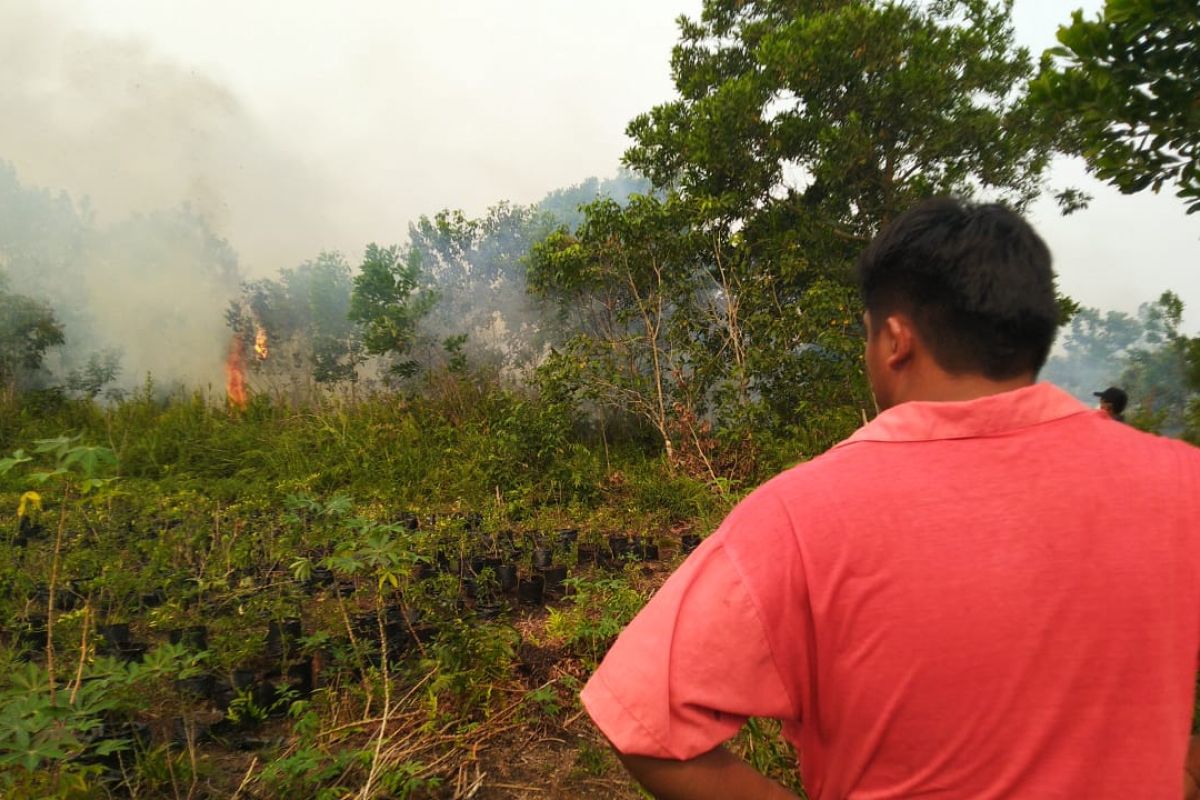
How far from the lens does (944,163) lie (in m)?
7.50

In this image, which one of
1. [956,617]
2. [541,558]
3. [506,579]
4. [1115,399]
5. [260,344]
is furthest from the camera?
[260,344]

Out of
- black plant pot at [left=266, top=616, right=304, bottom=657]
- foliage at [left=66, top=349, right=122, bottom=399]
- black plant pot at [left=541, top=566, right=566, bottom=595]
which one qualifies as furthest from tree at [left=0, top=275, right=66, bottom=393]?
black plant pot at [left=541, top=566, right=566, bottom=595]

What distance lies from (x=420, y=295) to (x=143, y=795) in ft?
30.7

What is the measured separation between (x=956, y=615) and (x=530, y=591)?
3.60 m

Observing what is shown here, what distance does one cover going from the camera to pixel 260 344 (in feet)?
42.2

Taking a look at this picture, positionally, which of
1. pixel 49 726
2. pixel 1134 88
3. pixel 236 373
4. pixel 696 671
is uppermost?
pixel 236 373

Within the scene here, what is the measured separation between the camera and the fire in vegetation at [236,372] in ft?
35.9

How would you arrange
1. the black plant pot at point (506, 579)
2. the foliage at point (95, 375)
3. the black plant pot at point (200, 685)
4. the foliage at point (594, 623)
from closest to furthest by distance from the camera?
1. the black plant pot at point (200, 685)
2. the foliage at point (594, 623)
3. the black plant pot at point (506, 579)
4. the foliage at point (95, 375)

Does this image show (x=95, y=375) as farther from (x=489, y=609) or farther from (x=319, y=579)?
(x=489, y=609)

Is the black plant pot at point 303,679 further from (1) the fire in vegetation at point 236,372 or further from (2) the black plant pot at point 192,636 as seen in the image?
(1) the fire in vegetation at point 236,372

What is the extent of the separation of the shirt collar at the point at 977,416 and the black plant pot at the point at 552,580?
3.67 meters

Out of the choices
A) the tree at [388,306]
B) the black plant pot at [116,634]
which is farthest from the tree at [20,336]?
the black plant pot at [116,634]

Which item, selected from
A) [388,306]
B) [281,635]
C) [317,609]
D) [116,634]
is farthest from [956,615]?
[388,306]

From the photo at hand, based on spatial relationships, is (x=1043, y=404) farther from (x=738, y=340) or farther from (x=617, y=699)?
(x=738, y=340)
